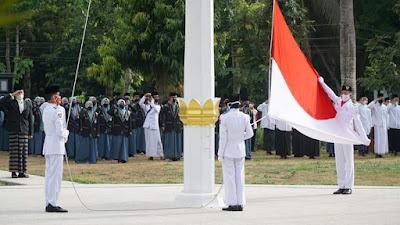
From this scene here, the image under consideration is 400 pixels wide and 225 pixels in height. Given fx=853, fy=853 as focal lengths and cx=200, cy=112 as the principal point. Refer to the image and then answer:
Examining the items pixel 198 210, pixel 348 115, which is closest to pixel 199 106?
pixel 198 210

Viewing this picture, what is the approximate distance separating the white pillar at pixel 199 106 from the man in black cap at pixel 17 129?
682 cm

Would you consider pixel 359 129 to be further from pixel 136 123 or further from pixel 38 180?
pixel 136 123

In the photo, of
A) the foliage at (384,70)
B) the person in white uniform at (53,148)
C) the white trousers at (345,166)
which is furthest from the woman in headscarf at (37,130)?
the person in white uniform at (53,148)

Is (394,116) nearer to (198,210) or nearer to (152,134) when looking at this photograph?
(152,134)

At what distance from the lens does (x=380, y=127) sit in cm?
2783

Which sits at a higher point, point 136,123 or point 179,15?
point 179,15

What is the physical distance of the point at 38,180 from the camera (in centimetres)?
1747

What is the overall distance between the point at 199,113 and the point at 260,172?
8254 mm

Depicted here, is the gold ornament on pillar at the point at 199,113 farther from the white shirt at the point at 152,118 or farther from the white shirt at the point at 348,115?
the white shirt at the point at 152,118

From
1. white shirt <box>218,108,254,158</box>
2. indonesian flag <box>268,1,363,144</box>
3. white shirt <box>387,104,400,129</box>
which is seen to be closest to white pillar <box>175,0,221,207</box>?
white shirt <box>218,108,254,158</box>

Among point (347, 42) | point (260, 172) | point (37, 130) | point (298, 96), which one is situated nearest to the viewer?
point (298, 96)

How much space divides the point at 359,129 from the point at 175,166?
8.95 m

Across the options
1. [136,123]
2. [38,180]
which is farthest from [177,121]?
[38,180]

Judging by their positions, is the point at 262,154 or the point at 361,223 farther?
the point at 262,154
